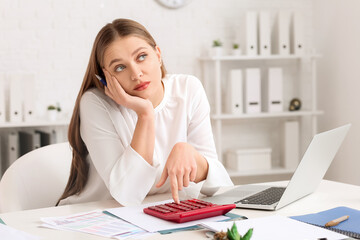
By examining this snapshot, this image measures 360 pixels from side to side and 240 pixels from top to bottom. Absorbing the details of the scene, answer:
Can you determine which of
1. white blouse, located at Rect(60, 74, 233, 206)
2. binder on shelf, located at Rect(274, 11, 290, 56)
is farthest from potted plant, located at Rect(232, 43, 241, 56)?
white blouse, located at Rect(60, 74, 233, 206)

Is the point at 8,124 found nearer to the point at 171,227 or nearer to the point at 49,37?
the point at 49,37

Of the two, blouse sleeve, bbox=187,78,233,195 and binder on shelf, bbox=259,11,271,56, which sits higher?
binder on shelf, bbox=259,11,271,56

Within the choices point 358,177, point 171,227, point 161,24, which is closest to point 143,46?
point 171,227

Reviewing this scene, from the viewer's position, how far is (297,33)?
3980mm

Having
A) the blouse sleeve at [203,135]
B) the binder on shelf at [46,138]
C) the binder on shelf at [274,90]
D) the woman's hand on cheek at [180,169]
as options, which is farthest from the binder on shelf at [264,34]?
the woman's hand on cheek at [180,169]

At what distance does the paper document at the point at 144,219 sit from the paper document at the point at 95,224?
20mm

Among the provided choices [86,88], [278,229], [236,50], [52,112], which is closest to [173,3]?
[236,50]

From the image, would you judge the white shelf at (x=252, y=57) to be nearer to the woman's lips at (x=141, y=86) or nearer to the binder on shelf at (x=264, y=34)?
the binder on shelf at (x=264, y=34)

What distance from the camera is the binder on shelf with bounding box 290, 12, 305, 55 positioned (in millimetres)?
3961

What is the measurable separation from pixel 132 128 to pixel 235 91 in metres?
2.15

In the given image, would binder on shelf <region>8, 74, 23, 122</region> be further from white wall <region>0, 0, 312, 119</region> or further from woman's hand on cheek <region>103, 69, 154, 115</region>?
woman's hand on cheek <region>103, 69, 154, 115</region>

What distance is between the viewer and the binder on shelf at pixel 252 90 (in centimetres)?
390

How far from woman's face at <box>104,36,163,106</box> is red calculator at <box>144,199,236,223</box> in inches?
19.5

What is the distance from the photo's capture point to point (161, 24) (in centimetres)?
396
